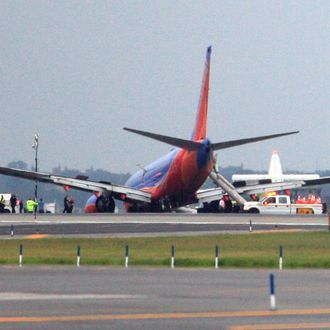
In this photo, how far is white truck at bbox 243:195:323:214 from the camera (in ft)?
392

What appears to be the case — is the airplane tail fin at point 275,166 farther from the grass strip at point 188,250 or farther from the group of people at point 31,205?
the grass strip at point 188,250

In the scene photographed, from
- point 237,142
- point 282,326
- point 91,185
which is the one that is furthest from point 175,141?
point 282,326

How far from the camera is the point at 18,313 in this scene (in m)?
31.3

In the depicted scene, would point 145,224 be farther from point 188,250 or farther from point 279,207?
point 279,207

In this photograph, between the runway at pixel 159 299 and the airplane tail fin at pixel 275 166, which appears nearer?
the runway at pixel 159 299

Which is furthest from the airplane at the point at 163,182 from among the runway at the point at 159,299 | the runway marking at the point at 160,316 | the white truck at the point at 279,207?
the runway marking at the point at 160,316

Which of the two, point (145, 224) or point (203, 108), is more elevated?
point (203, 108)

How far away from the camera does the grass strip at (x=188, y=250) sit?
53969 millimetres

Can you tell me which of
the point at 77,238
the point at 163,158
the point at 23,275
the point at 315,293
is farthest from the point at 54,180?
the point at 315,293

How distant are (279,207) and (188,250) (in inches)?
2470

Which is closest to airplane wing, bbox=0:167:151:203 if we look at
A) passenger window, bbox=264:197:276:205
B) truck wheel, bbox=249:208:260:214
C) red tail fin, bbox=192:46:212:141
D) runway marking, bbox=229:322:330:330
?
red tail fin, bbox=192:46:212:141

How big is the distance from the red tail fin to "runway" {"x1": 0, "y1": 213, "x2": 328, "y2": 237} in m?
13.7

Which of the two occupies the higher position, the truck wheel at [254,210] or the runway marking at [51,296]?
the truck wheel at [254,210]

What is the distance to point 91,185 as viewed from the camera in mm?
112312
